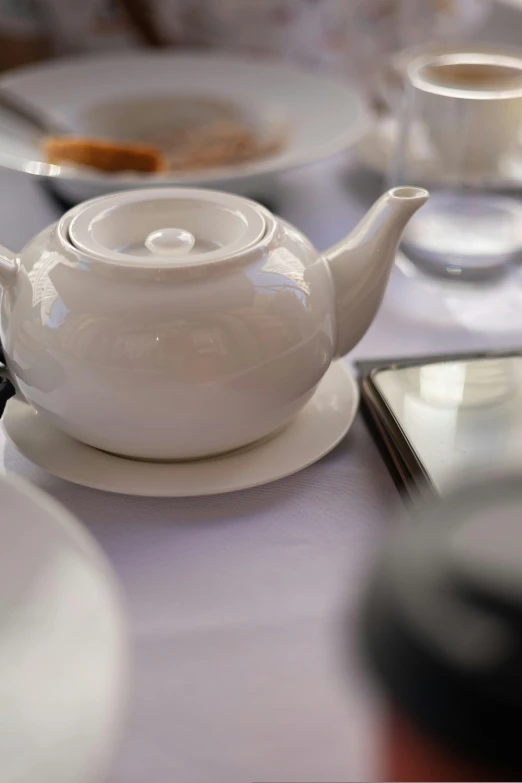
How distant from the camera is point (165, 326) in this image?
0.31m

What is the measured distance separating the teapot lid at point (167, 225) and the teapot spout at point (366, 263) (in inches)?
1.7

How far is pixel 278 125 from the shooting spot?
2.22 ft

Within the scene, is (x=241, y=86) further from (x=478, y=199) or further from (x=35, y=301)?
(x=35, y=301)

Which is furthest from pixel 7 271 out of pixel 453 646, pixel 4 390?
pixel 453 646

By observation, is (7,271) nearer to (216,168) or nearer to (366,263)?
(366,263)

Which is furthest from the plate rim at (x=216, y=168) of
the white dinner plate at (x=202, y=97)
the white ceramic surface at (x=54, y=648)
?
the white ceramic surface at (x=54, y=648)

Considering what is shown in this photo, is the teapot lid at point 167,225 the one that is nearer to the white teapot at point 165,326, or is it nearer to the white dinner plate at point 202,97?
the white teapot at point 165,326

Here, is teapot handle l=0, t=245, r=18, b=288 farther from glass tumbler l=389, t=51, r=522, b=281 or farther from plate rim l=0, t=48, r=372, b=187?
glass tumbler l=389, t=51, r=522, b=281

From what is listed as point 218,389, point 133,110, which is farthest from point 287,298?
point 133,110

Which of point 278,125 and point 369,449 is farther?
point 278,125

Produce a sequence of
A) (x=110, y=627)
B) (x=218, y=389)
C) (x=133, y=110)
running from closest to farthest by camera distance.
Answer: (x=110, y=627), (x=218, y=389), (x=133, y=110)

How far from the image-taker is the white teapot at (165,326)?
0.31 metres

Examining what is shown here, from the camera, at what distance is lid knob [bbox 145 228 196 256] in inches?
13.0

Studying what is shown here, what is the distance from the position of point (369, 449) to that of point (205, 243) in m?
0.12
